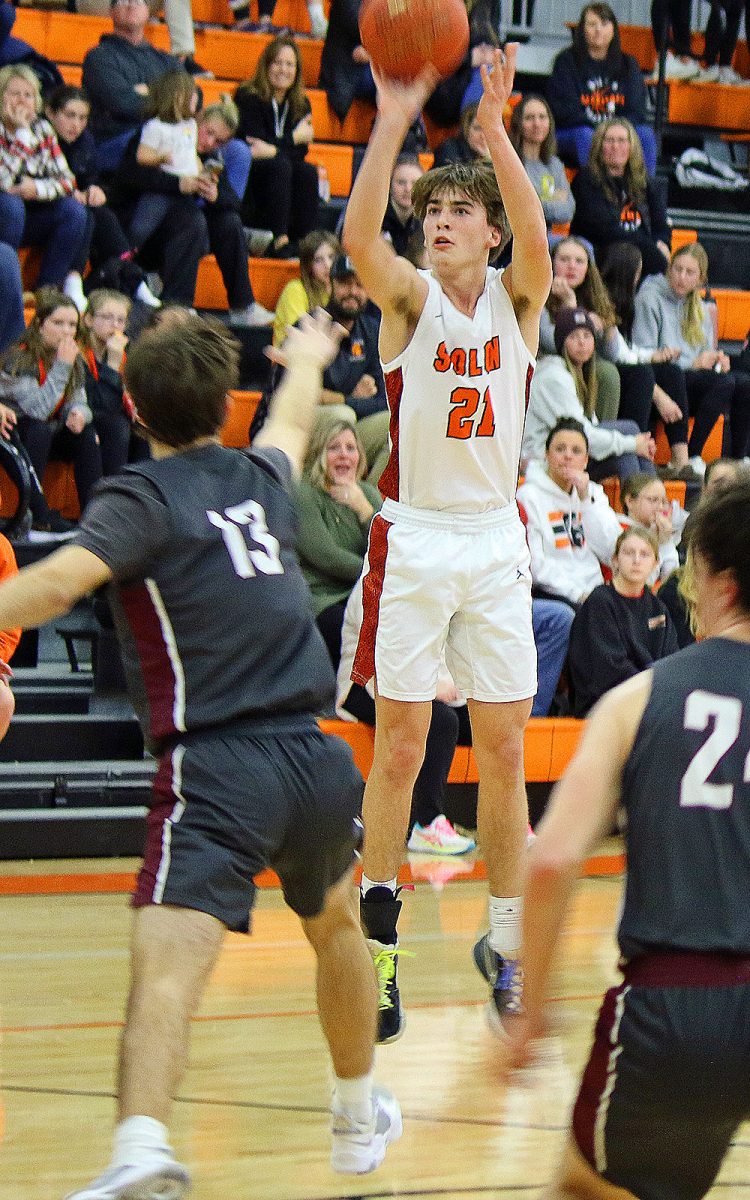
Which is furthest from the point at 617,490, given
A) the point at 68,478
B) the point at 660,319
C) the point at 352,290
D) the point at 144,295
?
the point at 68,478

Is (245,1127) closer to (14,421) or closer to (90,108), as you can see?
(14,421)

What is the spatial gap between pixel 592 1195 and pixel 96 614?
216 inches

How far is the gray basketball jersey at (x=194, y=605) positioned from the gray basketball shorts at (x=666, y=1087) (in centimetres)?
99

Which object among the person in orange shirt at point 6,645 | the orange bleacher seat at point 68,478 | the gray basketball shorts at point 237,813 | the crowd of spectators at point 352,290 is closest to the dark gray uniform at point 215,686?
the gray basketball shorts at point 237,813

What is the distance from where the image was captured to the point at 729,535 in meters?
2.23

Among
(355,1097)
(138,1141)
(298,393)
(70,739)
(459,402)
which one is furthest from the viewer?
(70,739)

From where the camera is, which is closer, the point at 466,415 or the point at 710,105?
the point at 466,415

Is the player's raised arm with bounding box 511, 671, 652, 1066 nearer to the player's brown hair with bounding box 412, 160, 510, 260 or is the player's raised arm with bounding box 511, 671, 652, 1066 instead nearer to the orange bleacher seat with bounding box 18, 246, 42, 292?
the player's brown hair with bounding box 412, 160, 510, 260

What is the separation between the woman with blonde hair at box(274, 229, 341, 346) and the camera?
8.73m

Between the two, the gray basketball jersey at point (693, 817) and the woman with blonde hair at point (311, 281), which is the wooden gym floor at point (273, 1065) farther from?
the woman with blonde hair at point (311, 281)

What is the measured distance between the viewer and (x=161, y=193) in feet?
29.0

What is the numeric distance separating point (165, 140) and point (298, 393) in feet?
18.9

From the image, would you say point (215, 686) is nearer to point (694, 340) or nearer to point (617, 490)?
point (617, 490)

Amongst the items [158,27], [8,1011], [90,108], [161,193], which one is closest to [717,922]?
[8,1011]
